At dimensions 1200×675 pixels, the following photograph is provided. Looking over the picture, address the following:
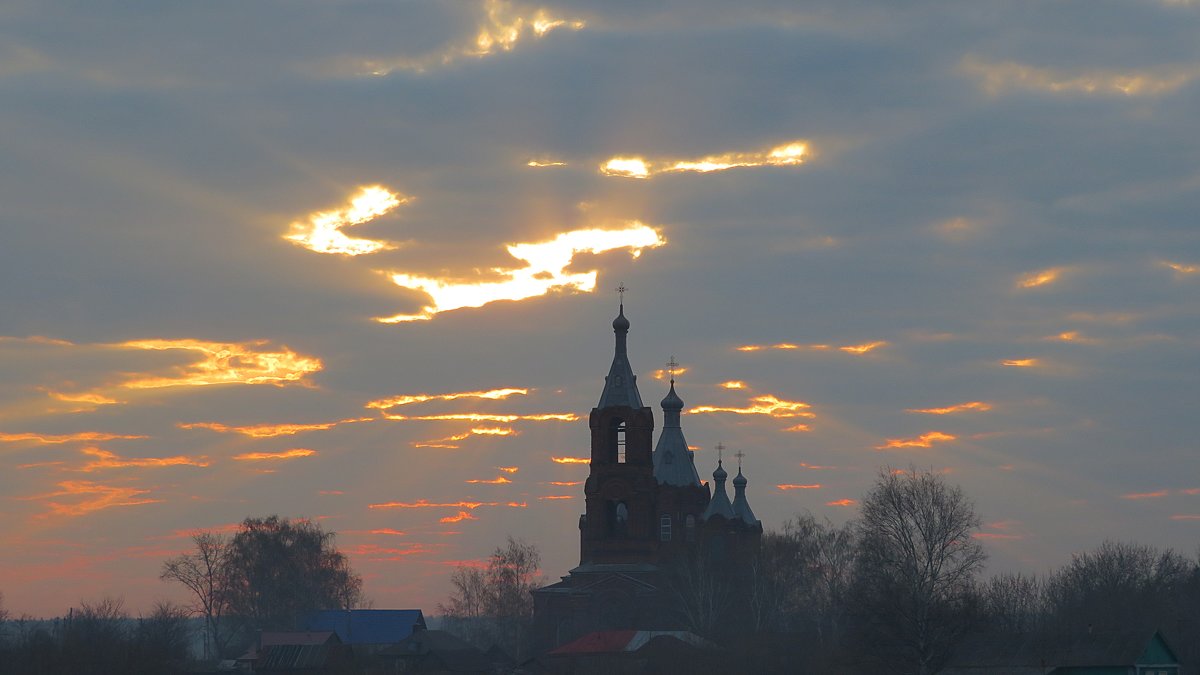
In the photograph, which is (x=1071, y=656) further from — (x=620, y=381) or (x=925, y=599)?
(x=620, y=381)

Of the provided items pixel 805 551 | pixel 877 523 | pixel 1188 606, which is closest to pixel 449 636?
pixel 805 551

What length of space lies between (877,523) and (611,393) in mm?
23403

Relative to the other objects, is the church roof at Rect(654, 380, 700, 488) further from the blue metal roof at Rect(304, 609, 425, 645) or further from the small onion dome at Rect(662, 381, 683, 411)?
the blue metal roof at Rect(304, 609, 425, 645)

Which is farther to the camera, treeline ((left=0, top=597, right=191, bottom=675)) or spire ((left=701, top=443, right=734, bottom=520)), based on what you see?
spire ((left=701, top=443, right=734, bottom=520))

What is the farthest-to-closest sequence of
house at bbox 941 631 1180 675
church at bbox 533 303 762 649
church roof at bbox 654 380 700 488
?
church roof at bbox 654 380 700 488
church at bbox 533 303 762 649
house at bbox 941 631 1180 675

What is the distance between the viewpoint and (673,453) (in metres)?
104

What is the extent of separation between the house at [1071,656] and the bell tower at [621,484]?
3138 centimetres

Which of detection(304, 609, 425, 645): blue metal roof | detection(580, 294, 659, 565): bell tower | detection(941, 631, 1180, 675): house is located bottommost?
detection(941, 631, 1180, 675): house

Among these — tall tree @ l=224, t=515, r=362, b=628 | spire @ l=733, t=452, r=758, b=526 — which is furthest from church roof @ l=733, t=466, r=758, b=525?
tall tree @ l=224, t=515, r=362, b=628

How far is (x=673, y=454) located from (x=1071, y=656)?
46.7m

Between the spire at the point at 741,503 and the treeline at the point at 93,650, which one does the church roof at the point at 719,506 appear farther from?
the treeline at the point at 93,650

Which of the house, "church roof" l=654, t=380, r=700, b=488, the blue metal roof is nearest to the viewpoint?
the house

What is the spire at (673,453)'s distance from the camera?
338 ft

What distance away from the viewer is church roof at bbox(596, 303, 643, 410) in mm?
92562
